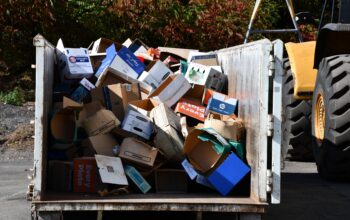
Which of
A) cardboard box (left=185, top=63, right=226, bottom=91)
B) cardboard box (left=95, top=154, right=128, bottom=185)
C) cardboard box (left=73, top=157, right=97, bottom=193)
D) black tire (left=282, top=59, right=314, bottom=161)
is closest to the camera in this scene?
cardboard box (left=95, top=154, right=128, bottom=185)

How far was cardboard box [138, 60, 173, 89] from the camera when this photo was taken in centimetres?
727

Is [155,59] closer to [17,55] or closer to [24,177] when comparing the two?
[24,177]

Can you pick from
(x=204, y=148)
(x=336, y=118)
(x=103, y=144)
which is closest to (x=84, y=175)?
(x=103, y=144)

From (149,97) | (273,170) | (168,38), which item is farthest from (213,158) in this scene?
(168,38)

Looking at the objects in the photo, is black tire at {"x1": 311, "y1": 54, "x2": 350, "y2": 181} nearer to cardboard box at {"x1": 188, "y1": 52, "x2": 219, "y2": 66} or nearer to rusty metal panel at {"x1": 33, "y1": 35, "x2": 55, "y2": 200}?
cardboard box at {"x1": 188, "y1": 52, "x2": 219, "y2": 66}

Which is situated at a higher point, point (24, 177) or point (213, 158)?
point (213, 158)

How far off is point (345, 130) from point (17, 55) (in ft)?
28.9

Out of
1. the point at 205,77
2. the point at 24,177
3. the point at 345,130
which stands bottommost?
the point at 24,177

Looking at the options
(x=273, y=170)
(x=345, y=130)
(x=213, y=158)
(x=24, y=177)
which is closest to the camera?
(x=273, y=170)

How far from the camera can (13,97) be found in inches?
540

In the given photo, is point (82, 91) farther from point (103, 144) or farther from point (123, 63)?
point (103, 144)

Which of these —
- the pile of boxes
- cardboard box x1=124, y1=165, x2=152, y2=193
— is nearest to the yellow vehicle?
the pile of boxes

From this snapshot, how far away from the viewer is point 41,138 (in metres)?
5.34

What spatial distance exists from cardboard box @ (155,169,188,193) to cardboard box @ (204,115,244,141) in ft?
1.51
